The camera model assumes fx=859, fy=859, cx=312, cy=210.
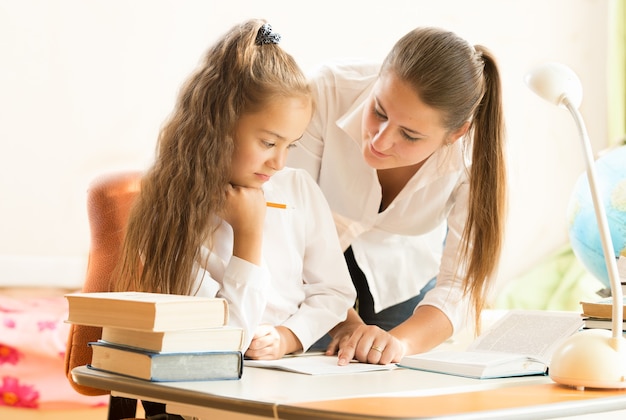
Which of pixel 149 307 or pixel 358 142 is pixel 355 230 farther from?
pixel 149 307

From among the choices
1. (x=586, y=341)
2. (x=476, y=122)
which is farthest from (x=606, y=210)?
(x=586, y=341)

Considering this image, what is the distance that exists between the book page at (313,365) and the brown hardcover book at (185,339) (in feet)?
0.48

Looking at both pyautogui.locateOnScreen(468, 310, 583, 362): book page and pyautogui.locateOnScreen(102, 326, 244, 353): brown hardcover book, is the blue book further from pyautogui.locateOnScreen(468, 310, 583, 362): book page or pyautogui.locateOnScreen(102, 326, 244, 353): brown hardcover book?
pyautogui.locateOnScreen(468, 310, 583, 362): book page

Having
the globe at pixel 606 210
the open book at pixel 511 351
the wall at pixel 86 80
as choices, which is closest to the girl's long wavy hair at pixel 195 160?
the open book at pixel 511 351

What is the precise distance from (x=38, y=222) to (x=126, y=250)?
5.56 feet

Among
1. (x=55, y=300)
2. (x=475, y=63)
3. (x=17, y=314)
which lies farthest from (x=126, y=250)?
(x=55, y=300)

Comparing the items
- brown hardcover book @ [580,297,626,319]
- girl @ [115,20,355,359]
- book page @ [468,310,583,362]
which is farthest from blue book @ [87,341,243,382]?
brown hardcover book @ [580,297,626,319]

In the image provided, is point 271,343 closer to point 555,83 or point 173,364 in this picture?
point 173,364

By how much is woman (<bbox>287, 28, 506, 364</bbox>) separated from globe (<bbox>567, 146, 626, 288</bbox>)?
352 millimetres

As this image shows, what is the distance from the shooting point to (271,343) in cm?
141

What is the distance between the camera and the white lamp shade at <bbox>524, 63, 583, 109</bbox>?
118 centimetres

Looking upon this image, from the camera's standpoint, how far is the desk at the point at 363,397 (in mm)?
887

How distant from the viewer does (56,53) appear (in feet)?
9.85

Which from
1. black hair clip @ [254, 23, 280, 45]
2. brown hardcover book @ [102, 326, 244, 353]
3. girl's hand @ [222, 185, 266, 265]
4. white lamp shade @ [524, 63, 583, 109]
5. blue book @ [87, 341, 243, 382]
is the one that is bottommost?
blue book @ [87, 341, 243, 382]
